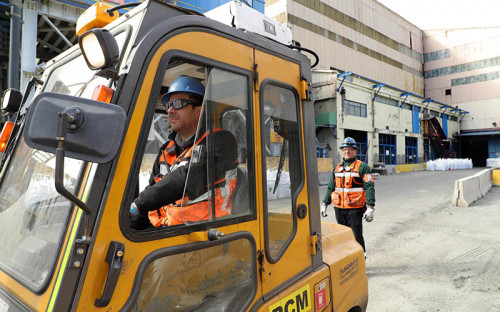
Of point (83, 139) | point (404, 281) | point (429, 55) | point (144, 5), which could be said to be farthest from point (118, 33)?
point (429, 55)

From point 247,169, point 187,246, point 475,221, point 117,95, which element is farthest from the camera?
point 475,221

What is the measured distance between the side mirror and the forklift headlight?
1.20 meters

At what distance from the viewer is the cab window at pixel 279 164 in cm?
A: 177

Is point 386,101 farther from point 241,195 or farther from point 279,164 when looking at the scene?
point 241,195

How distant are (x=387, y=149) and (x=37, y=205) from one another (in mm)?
→ 31827

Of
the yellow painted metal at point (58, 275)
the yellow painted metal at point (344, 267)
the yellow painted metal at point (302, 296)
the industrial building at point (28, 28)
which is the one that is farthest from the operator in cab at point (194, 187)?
the industrial building at point (28, 28)

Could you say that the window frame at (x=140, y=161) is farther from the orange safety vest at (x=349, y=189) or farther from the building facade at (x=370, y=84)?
the building facade at (x=370, y=84)

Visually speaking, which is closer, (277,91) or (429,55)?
(277,91)

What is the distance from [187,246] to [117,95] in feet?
2.22

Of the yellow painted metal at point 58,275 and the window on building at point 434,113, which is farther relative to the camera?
the window on building at point 434,113

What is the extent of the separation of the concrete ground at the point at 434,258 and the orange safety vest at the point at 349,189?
1081 mm

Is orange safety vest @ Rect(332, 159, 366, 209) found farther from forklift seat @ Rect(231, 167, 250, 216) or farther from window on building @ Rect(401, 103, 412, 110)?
window on building @ Rect(401, 103, 412, 110)

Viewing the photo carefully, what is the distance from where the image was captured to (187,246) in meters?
1.38

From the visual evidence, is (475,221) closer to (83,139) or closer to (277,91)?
(277,91)
